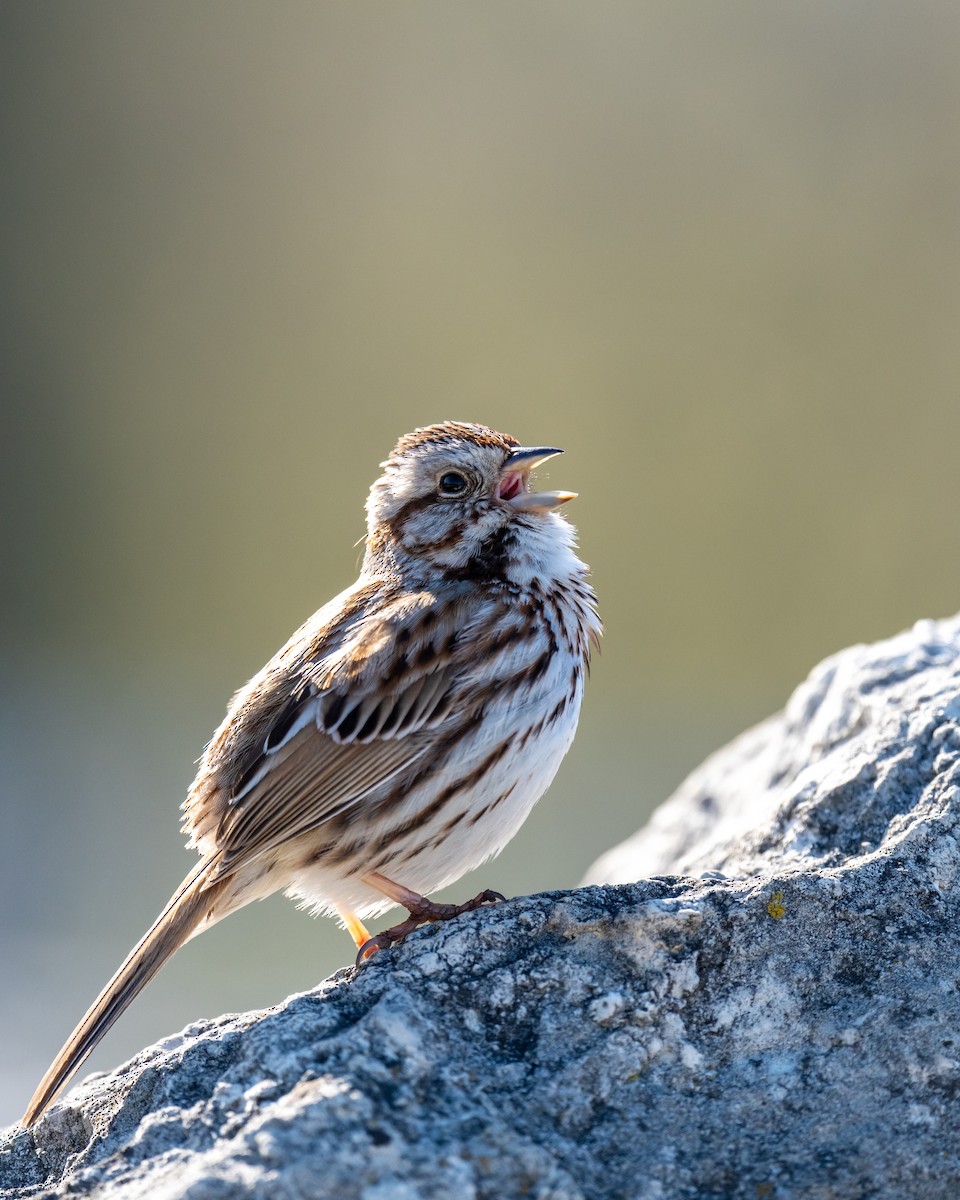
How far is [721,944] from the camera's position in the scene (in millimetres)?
2666

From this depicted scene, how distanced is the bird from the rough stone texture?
63 centimetres

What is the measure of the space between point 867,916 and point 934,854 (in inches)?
8.8

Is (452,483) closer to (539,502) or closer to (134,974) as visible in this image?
(539,502)

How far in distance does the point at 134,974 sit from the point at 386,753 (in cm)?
78

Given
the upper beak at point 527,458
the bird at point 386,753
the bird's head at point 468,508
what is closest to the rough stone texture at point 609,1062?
the bird at point 386,753

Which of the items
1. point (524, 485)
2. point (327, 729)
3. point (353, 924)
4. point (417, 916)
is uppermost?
point (524, 485)

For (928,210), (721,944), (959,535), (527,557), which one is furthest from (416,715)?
(928,210)

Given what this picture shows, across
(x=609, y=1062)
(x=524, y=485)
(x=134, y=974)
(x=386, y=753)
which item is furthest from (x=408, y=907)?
(x=524, y=485)

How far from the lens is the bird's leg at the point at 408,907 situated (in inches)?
122

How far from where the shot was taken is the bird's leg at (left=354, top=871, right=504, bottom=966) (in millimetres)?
3096

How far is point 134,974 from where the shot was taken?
325 centimetres

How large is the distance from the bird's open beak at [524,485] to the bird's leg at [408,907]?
1153 millimetres

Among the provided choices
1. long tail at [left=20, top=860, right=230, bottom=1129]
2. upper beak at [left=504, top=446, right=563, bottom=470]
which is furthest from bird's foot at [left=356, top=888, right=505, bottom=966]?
upper beak at [left=504, top=446, right=563, bottom=470]

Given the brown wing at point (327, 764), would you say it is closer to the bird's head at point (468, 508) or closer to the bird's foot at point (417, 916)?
the bird's foot at point (417, 916)
